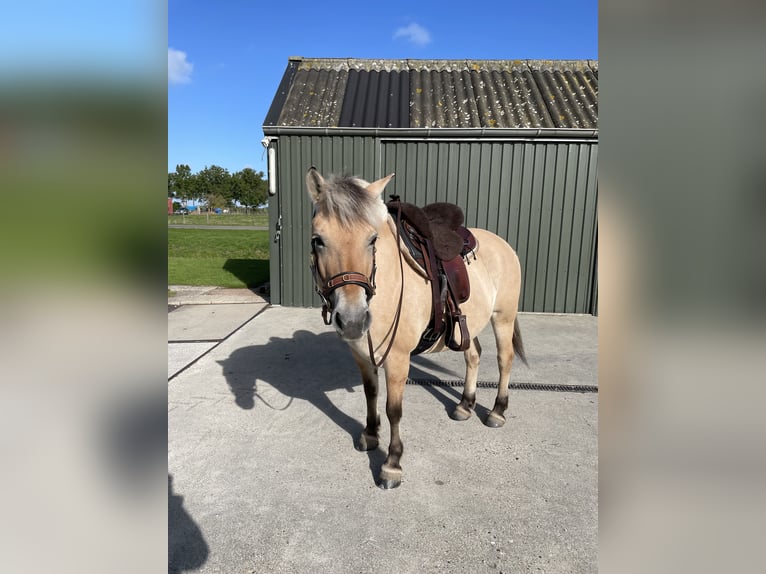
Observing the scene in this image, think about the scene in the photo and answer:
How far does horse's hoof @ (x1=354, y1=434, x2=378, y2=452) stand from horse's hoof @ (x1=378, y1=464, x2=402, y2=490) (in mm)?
400

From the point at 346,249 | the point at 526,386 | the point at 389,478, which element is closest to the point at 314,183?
the point at 346,249

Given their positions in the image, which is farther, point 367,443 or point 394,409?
point 367,443

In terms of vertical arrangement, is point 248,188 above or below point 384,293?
above

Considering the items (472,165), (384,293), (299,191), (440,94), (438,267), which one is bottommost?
(384,293)

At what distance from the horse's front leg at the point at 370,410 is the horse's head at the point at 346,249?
97 centimetres

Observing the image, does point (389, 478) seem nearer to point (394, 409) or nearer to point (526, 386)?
point (394, 409)

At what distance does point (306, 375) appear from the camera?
Answer: 14.4ft

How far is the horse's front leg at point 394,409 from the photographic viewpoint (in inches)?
99.3

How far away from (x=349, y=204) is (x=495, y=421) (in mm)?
2320

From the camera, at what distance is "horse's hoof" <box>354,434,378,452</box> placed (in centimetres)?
294

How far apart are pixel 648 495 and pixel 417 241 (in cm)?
233

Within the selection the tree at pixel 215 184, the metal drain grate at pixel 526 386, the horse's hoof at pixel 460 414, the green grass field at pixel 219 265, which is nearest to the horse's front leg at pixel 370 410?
the horse's hoof at pixel 460 414

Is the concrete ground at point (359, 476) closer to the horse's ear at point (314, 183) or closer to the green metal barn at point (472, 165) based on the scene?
the horse's ear at point (314, 183)

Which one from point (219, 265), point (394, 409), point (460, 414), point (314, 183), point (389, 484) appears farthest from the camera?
point (219, 265)
